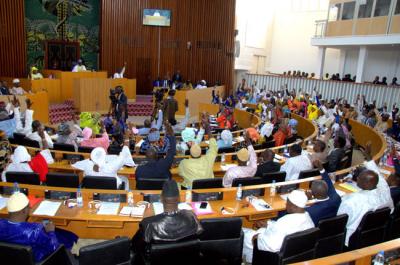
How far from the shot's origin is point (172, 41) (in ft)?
63.4

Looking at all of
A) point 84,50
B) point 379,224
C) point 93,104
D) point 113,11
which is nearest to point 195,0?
point 113,11

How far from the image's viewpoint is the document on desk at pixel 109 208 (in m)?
4.32

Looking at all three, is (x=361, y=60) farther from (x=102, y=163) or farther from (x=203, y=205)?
(x=102, y=163)

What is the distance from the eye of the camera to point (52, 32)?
1752 centimetres

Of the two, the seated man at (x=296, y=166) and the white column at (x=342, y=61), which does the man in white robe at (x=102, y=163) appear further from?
the white column at (x=342, y=61)

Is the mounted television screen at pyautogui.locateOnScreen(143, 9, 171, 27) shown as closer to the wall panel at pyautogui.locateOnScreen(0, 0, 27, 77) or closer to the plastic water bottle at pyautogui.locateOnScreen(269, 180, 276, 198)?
the wall panel at pyautogui.locateOnScreen(0, 0, 27, 77)

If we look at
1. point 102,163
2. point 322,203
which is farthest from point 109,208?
point 322,203

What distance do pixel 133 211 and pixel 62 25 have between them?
1608 cm

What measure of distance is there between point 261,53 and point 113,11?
11.2 m

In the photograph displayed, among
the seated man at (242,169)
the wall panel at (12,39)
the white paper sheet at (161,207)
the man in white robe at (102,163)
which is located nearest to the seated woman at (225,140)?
the seated man at (242,169)

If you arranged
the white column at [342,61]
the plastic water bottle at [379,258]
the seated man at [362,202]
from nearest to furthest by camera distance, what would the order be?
the plastic water bottle at [379,258], the seated man at [362,202], the white column at [342,61]

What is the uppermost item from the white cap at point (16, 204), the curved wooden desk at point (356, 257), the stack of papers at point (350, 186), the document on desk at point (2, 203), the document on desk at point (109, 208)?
the white cap at point (16, 204)

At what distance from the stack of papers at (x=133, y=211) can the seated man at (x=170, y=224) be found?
1260 mm

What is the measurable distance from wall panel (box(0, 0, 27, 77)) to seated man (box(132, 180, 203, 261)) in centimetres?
1544
